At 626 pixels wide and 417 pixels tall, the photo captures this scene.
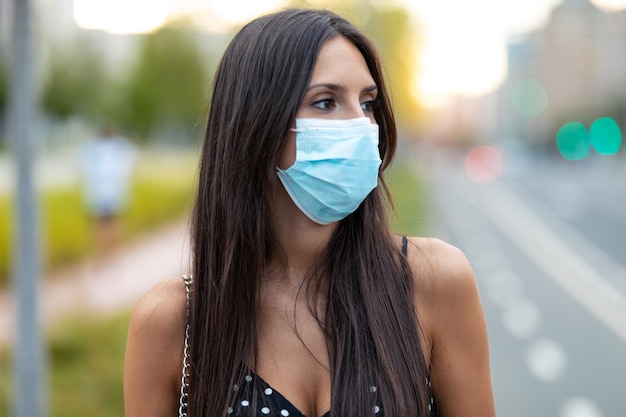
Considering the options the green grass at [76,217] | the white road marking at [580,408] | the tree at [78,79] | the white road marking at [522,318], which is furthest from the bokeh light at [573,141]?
the white road marking at [580,408]

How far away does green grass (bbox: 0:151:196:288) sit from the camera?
1386cm

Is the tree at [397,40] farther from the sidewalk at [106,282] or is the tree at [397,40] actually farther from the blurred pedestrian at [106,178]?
the blurred pedestrian at [106,178]

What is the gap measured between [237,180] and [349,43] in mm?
449

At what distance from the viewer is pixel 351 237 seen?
7.50 ft

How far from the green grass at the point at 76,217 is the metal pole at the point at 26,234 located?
2987mm

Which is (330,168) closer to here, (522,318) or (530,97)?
(522,318)

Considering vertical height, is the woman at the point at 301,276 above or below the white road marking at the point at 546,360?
above

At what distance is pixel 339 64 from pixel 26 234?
3.26 m

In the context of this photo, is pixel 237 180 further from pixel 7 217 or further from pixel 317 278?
pixel 7 217

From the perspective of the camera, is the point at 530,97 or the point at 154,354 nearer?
the point at 154,354

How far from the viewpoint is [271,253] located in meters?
2.32

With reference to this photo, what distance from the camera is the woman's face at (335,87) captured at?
211cm

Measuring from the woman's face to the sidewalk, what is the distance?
5.70 m

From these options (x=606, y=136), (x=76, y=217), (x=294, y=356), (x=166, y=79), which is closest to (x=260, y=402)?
(x=294, y=356)
